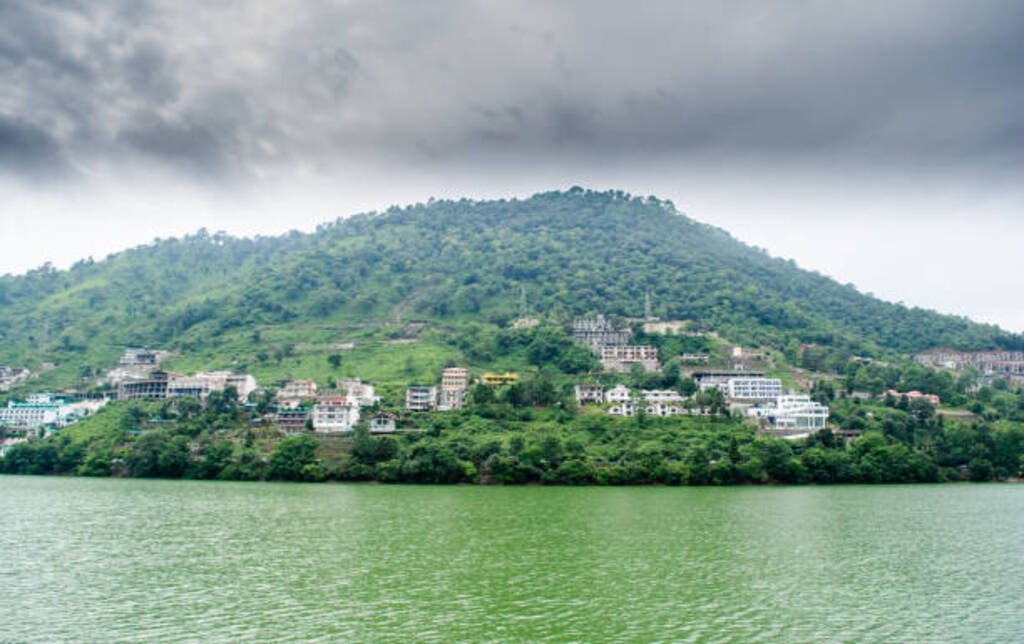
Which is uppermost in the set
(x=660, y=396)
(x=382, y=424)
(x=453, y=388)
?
(x=453, y=388)

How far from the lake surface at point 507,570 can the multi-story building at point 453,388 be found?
28212 millimetres

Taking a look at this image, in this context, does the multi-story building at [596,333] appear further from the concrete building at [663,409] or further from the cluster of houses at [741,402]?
the concrete building at [663,409]

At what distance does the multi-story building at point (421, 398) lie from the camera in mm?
62469

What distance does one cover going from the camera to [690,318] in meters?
91.4

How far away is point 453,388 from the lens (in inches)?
2579

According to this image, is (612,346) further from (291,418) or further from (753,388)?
(291,418)

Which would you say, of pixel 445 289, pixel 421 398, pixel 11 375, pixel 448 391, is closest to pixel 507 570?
pixel 421 398

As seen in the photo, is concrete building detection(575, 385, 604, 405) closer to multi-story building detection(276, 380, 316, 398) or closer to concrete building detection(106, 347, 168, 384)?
multi-story building detection(276, 380, 316, 398)

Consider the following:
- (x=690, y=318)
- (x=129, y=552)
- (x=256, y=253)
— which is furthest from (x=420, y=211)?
(x=129, y=552)

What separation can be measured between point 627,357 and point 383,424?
31.3 m

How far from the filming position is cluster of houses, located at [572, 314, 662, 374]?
75.1m

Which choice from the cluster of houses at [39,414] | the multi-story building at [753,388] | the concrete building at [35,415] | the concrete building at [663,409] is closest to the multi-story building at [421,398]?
the concrete building at [663,409]

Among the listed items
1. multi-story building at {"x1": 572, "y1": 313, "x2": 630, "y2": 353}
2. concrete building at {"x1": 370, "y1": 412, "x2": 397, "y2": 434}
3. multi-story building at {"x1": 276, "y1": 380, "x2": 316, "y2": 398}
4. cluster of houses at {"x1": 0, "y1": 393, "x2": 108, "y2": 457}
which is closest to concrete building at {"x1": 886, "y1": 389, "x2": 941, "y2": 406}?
multi-story building at {"x1": 572, "y1": 313, "x2": 630, "y2": 353}

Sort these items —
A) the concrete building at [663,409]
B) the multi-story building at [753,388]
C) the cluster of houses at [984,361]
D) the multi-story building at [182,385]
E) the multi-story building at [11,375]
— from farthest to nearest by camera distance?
the cluster of houses at [984,361] → the multi-story building at [11,375] → the multi-story building at [182,385] → the multi-story building at [753,388] → the concrete building at [663,409]
